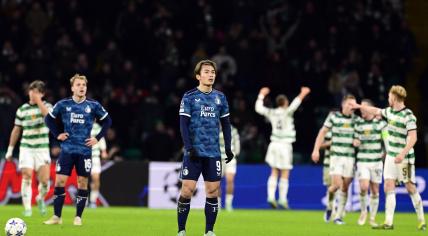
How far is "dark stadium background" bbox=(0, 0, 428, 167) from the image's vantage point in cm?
A: 2752

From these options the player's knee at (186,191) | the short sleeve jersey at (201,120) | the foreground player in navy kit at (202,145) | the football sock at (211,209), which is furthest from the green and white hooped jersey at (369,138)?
the player's knee at (186,191)

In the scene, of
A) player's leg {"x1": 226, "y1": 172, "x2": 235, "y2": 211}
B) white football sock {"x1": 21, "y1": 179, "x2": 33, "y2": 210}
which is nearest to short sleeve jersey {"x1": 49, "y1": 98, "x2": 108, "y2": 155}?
white football sock {"x1": 21, "y1": 179, "x2": 33, "y2": 210}

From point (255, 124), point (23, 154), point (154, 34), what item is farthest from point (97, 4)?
point (23, 154)

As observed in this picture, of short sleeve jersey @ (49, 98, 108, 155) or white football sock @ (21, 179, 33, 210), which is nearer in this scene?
short sleeve jersey @ (49, 98, 108, 155)

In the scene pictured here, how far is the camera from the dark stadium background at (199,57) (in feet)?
90.3

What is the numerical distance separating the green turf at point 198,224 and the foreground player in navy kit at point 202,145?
152cm

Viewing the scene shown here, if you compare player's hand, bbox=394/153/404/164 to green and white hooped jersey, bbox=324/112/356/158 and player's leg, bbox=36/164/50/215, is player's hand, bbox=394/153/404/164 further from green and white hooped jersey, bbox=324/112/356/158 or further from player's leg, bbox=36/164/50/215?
player's leg, bbox=36/164/50/215

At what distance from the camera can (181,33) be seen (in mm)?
29438

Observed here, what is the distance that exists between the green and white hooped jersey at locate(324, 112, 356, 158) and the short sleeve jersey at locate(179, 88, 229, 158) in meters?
5.43

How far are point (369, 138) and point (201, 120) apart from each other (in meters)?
5.79

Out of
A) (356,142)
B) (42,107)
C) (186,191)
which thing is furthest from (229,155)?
(42,107)

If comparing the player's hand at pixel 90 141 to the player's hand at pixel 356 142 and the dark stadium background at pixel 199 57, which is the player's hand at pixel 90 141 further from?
the dark stadium background at pixel 199 57

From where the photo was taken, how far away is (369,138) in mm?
19266

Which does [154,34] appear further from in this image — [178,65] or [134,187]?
[134,187]
